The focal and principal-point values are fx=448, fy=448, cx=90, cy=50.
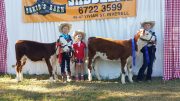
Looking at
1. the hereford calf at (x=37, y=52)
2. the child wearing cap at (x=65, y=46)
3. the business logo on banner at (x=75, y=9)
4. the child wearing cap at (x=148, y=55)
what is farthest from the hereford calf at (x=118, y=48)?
the hereford calf at (x=37, y=52)

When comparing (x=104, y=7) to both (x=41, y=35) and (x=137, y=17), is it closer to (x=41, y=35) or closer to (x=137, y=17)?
(x=137, y=17)

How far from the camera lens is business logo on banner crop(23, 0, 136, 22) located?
1109 centimetres

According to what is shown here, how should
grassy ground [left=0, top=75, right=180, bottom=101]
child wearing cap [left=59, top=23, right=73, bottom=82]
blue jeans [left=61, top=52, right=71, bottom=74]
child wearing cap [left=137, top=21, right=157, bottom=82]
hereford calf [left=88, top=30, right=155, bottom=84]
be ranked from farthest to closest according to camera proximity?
blue jeans [left=61, top=52, right=71, bottom=74], child wearing cap [left=59, top=23, right=73, bottom=82], child wearing cap [left=137, top=21, right=157, bottom=82], hereford calf [left=88, top=30, right=155, bottom=84], grassy ground [left=0, top=75, right=180, bottom=101]

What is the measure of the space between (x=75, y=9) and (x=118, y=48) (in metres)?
1.69

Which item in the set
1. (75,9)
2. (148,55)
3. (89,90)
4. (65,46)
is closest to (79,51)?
(65,46)

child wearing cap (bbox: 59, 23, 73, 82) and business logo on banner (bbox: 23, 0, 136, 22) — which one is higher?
business logo on banner (bbox: 23, 0, 136, 22)

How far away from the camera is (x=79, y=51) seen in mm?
11055

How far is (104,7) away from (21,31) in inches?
96.7

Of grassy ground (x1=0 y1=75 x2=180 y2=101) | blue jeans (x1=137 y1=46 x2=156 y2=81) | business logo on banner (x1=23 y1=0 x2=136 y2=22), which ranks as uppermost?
A: business logo on banner (x1=23 y1=0 x2=136 y2=22)

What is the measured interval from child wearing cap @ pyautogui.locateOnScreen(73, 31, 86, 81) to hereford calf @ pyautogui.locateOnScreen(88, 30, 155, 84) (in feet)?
0.73

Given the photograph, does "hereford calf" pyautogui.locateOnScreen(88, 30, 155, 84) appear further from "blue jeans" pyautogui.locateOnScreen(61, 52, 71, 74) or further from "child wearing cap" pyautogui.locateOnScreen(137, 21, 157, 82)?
"blue jeans" pyautogui.locateOnScreen(61, 52, 71, 74)

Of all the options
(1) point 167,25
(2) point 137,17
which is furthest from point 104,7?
(1) point 167,25

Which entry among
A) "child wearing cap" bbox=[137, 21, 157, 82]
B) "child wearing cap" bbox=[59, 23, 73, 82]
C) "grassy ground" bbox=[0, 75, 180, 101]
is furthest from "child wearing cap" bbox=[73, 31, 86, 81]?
"child wearing cap" bbox=[137, 21, 157, 82]

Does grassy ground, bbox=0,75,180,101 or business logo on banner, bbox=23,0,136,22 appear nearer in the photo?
grassy ground, bbox=0,75,180,101
